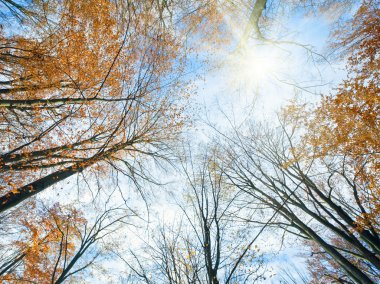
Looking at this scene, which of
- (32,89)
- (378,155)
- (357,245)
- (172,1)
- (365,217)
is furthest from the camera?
(32,89)

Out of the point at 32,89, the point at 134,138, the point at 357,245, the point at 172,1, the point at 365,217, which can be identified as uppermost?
the point at 172,1

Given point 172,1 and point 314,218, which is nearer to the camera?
point 314,218

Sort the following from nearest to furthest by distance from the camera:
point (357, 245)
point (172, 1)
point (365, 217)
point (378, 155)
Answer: point (357, 245), point (365, 217), point (378, 155), point (172, 1)

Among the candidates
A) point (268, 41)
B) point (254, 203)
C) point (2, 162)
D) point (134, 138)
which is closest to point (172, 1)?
point (268, 41)

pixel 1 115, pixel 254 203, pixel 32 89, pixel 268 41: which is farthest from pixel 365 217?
pixel 1 115

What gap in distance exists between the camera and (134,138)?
6.93 meters

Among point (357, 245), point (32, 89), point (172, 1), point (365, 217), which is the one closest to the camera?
Result: point (357, 245)

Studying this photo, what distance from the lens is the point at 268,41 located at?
678 cm

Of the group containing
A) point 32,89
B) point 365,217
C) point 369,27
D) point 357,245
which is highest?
point 32,89

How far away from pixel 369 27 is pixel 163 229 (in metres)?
9.39

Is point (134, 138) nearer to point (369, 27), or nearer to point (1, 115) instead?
point (1, 115)

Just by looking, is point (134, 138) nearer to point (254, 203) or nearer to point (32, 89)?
point (32, 89)

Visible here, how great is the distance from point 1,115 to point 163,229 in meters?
7.59

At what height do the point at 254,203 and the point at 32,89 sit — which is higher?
the point at 32,89
